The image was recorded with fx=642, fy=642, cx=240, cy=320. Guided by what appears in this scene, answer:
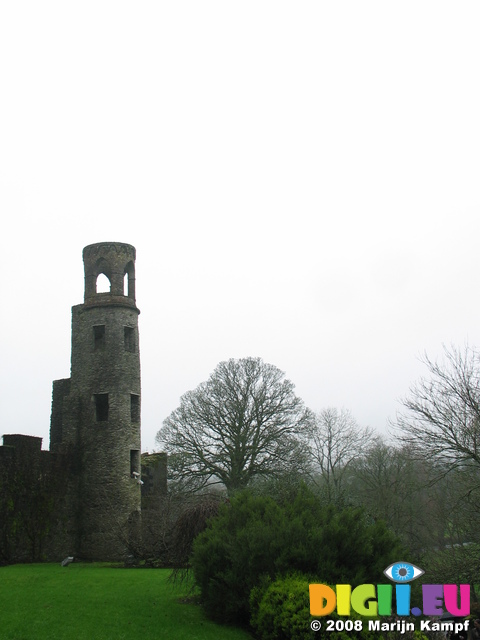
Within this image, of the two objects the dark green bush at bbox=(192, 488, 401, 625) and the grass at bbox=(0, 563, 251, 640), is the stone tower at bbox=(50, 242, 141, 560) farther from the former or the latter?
the dark green bush at bbox=(192, 488, 401, 625)

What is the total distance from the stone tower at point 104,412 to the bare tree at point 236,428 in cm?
1010

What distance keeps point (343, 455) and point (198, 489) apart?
1391 centimetres

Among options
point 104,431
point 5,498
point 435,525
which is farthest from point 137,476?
point 435,525

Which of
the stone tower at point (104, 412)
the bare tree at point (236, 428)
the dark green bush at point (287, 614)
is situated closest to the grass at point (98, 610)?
the dark green bush at point (287, 614)

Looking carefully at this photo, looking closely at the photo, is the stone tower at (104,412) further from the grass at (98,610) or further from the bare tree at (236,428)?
the bare tree at (236,428)

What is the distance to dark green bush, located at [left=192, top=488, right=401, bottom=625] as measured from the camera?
12375 mm

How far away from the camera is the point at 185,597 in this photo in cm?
1554

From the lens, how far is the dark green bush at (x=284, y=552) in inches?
487

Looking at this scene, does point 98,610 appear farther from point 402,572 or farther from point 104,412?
point 104,412

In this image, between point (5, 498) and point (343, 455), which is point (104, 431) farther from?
point (343, 455)

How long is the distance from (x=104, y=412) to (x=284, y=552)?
49.8 ft

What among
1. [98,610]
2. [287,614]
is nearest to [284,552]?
[287,614]

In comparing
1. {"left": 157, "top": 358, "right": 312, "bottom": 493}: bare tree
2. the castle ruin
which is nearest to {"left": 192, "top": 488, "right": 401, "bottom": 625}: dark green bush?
the castle ruin

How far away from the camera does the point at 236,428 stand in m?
35.9
